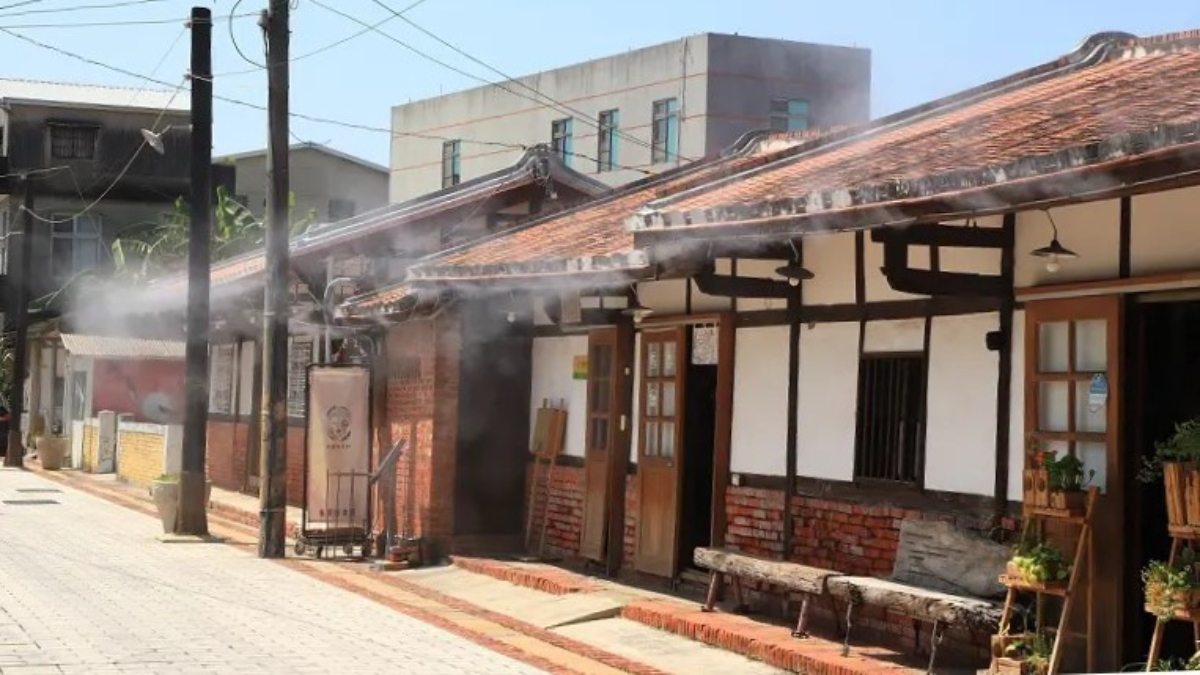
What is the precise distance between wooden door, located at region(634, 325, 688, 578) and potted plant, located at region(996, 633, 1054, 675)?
530 centimetres

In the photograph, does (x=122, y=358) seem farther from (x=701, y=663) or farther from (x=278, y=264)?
(x=701, y=663)

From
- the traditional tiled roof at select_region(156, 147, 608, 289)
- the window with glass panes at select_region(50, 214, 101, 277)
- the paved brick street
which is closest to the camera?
the paved brick street

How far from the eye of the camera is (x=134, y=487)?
→ 102 ft

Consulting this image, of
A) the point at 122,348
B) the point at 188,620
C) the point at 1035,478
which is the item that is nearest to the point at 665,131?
the point at 122,348

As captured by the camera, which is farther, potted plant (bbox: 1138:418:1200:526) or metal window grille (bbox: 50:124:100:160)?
metal window grille (bbox: 50:124:100:160)

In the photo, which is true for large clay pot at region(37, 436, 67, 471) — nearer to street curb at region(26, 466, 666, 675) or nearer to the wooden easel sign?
street curb at region(26, 466, 666, 675)

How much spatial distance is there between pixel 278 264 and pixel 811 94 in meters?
28.8

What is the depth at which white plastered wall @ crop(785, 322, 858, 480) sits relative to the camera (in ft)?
41.5

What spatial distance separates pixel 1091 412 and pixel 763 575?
3.06 meters

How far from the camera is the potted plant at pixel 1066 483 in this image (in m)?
9.85

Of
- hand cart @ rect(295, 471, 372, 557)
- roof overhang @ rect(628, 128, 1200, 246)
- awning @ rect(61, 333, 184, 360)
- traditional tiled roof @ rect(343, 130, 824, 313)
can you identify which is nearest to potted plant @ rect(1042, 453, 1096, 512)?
roof overhang @ rect(628, 128, 1200, 246)

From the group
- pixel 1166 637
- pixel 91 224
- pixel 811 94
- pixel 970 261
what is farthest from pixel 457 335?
pixel 91 224

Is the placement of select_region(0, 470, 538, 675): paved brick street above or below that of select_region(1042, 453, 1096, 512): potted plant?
below

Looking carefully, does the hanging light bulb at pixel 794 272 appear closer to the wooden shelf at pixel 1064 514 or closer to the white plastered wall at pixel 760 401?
the white plastered wall at pixel 760 401
